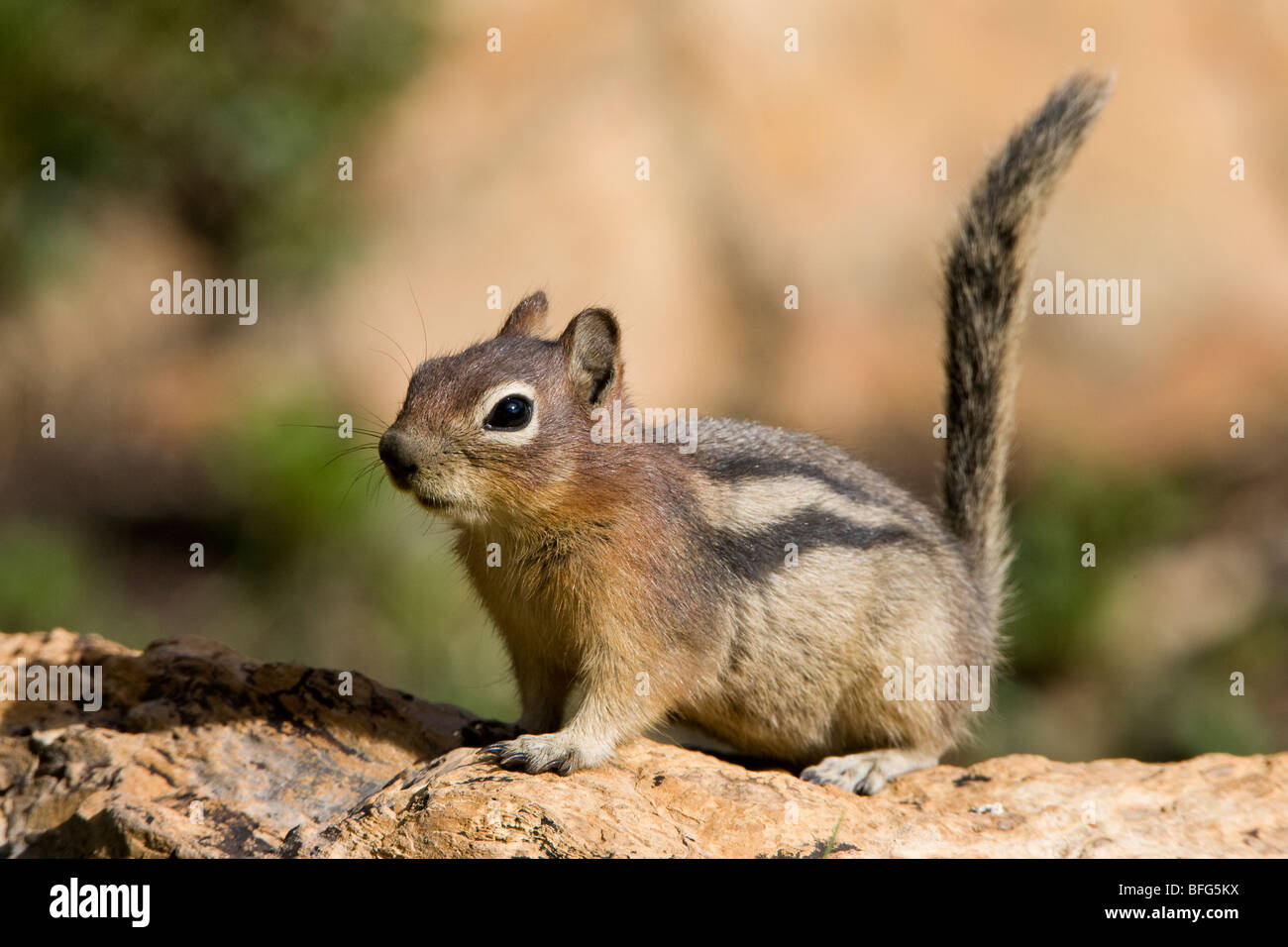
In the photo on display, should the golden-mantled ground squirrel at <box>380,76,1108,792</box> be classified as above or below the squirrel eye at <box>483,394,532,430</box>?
below

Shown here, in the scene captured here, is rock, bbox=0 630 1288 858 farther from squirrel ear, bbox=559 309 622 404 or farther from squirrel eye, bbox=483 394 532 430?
squirrel ear, bbox=559 309 622 404

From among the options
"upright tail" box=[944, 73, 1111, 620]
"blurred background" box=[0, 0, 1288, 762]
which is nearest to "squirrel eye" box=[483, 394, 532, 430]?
"upright tail" box=[944, 73, 1111, 620]

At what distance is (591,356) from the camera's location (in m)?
5.68

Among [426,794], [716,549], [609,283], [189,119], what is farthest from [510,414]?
[189,119]

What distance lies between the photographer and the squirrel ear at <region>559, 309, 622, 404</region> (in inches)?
221

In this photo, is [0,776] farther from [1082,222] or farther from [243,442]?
[1082,222]

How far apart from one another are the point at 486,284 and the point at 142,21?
4.07 m

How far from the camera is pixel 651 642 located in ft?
17.7

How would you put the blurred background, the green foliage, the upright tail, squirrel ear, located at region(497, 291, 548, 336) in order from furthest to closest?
the green foliage → the blurred background → the upright tail → squirrel ear, located at region(497, 291, 548, 336)

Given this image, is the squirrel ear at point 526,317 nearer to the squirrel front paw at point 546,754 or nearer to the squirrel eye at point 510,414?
the squirrel eye at point 510,414

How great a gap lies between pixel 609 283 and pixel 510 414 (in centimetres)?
786

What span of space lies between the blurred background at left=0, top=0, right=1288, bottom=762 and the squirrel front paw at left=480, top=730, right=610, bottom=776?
16.6 feet

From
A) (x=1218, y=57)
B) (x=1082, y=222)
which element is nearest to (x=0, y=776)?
(x=1082, y=222)

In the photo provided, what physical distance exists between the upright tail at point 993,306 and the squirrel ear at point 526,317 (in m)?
2.24
